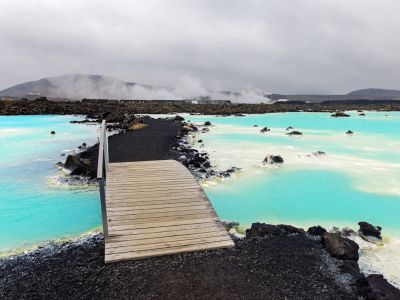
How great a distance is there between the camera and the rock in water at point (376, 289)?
518 centimetres

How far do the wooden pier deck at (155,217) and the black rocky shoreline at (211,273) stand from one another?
0.27 m

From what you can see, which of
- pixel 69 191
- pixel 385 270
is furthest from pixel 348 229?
pixel 69 191

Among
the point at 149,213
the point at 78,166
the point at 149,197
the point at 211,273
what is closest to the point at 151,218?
the point at 149,213

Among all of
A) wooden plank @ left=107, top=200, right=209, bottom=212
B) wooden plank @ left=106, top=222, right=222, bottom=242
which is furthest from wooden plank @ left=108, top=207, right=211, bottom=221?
wooden plank @ left=106, top=222, right=222, bottom=242

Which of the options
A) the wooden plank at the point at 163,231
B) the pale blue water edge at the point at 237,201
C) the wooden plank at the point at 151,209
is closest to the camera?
the wooden plank at the point at 163,231

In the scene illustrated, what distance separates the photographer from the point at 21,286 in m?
5.50

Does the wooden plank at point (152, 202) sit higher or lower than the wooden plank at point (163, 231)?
higher

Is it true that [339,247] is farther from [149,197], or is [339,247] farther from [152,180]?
[152,180]

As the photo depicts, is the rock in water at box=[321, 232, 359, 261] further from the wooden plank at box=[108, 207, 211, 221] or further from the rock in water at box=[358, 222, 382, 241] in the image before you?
the wooden plank at box=[108, 207, 211, 221]

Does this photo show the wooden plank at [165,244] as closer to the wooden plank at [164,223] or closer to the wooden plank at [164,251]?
the wooden plank at [164,251]

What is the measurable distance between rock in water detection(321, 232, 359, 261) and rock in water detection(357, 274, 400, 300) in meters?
1.05

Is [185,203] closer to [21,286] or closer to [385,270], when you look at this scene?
[21,286]

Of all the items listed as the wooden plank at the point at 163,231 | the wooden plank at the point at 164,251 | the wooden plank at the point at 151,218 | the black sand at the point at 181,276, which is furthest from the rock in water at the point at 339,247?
the wooden plank at the point at 151,218

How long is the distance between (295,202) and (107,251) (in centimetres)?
762
